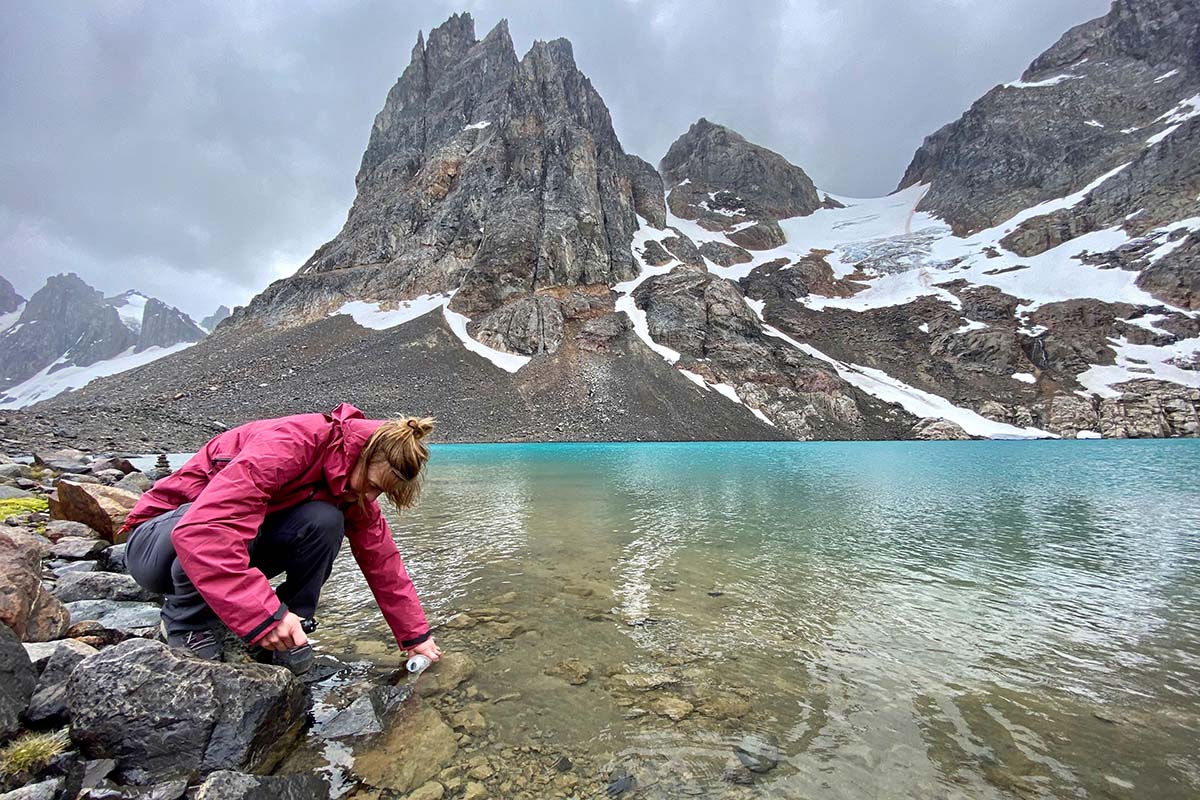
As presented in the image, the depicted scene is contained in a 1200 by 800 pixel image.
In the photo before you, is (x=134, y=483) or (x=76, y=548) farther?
(x=134, y=483)

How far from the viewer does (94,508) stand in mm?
6750

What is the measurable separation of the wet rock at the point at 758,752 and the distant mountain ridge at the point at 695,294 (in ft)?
136

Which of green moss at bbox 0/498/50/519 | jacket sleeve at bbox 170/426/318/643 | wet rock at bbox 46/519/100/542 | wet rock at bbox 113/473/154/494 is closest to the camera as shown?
jacket sleeve at bbox 170/426/318/643

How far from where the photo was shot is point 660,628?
5258 mm

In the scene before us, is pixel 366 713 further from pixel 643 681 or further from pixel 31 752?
pixel 643 681

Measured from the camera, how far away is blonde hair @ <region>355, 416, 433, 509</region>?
2.80 meters

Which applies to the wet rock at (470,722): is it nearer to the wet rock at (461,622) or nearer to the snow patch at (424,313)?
the wet rock at (461,622)

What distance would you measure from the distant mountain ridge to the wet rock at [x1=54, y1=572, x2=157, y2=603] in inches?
1431

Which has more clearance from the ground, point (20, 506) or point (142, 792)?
point (20, 506)

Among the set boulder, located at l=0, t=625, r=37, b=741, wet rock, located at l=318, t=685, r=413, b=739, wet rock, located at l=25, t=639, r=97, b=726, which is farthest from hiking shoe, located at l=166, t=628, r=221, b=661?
wet rock, located at l=318, t=685, r=413, b=739

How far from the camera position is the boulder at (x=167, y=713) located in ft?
7.83

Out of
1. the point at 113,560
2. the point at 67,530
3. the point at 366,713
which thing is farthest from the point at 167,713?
the point at 67,530

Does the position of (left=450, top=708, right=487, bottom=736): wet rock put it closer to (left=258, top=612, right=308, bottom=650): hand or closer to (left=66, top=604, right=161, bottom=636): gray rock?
(left=258, top=612, right=308, bottom=650): hand

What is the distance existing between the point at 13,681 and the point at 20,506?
7831 mm
